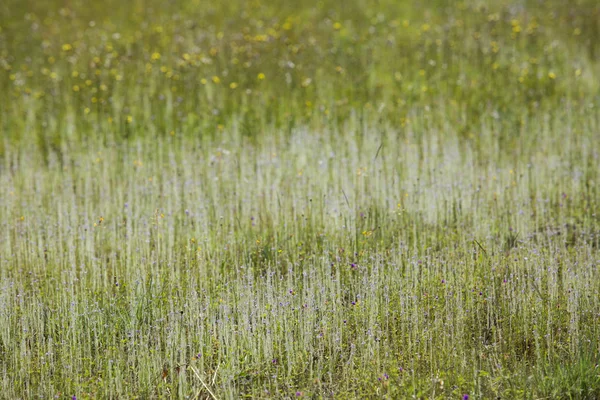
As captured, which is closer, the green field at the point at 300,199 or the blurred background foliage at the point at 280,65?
the green field at the point at 300,199

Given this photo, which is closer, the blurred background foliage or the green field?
the green field

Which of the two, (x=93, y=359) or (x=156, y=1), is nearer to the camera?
(x=93, y=359)

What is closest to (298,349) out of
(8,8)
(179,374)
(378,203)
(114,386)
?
(179,374)

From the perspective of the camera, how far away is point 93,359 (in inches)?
188

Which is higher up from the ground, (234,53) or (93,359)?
(234,53)

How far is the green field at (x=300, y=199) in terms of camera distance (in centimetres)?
462

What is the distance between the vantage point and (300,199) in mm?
6848

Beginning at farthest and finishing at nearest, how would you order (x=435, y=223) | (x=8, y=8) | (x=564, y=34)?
1. (x=8, y=8)
2. (x=564, y=34)
3. (x=435, y=223)

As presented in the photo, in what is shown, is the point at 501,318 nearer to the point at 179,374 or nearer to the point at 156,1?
the point at 179,374

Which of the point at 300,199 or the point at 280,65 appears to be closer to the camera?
the point at 300,199

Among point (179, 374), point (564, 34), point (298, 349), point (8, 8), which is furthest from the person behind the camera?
point (8, 8)

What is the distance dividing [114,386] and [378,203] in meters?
3.34

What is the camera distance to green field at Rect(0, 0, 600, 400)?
4.62m

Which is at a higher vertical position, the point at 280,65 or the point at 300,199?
the point at 280,65
